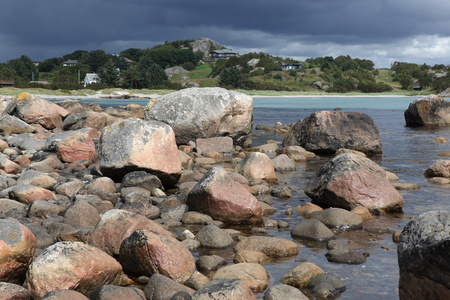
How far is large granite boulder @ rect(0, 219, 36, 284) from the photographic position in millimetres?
5871

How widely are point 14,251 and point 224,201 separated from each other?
13.7 ft

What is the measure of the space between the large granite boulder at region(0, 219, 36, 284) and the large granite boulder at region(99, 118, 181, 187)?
5.40 meters

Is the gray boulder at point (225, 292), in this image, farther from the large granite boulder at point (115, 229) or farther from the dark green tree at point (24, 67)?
the dark green tree at point (24, 67)

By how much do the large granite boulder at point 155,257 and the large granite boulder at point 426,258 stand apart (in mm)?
2816

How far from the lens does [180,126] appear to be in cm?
1906

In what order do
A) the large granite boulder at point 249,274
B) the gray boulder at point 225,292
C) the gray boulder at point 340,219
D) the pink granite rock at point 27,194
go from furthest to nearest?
1. the pink granite rock at point 27,194
2. the gray boulder at point 340,219
3. the large granite boulder at point 249,274
4. the gray boulder at point 225,292

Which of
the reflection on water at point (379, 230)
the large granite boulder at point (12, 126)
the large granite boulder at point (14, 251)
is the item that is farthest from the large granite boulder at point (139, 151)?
the large granite boulder at point (12, 126)

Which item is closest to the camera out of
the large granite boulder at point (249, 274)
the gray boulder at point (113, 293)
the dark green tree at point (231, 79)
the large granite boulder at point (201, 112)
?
the gray boulder at point (113, 293)

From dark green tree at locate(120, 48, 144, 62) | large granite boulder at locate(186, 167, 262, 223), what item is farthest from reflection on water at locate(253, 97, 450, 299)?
dark green tree at locate(120, 48, 144, 62)

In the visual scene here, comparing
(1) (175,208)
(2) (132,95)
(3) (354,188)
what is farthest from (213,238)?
(2) (132,95)

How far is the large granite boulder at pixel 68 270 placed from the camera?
5633mm

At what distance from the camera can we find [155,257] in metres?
6.34

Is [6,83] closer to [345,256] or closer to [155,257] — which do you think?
[155,257]

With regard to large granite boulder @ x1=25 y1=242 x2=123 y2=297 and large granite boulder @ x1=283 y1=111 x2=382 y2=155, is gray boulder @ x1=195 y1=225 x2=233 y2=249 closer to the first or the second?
large granite boulder @ x1=25 y1=242 x2=123 y2=297
